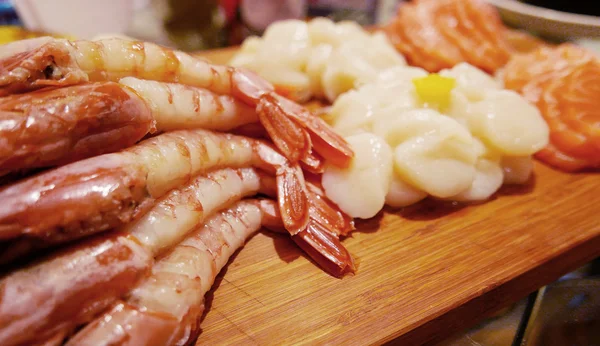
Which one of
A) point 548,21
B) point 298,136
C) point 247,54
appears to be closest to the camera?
point 298,136

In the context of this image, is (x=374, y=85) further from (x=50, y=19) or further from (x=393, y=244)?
(x=50, y=19)

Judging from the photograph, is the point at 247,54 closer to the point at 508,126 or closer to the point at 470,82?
the point at 470,82

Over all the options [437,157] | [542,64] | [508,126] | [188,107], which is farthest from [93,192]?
[542,64]

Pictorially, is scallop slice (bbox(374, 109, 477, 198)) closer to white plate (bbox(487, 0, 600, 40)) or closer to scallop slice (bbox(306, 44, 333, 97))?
scallop slice (bbox(306, 44, 333, 97))

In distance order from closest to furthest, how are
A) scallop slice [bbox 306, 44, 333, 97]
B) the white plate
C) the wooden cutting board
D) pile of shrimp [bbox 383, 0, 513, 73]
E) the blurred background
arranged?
the wooden cutting board, scallop slice [bbox 306, 44, 333, 97], pile of shrimp [bbox 383, 0, 513, 73], the blurred background, the white plate

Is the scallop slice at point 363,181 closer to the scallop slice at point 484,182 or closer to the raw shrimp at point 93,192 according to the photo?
the scallop slice at point 484,182

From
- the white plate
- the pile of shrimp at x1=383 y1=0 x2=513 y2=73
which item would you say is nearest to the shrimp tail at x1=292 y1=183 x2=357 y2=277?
the pile of shrimp at x1=383 y1=0 x2=513 y2=73

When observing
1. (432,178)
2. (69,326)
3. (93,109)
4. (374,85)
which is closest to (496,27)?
(374,85)
